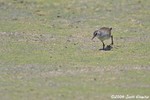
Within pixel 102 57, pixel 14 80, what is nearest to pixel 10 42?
pixel 102 57

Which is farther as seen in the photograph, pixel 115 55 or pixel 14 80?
pixel 115 55

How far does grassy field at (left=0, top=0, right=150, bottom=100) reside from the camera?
56.1 ft

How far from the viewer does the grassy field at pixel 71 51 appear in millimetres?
17109

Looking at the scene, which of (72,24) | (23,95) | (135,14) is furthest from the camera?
(135,14)

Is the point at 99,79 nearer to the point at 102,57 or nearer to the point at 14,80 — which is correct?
the point at 14,80

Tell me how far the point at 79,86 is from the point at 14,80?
70.7 inches

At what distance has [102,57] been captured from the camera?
71.5 ft

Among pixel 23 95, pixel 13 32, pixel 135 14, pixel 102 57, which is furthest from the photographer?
pixel 135 14

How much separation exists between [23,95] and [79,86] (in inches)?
63.4

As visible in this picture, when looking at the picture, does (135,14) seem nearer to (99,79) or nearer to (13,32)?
(13,32)

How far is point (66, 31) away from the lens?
27203 mm

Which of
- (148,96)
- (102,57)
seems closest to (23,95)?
(148,96)

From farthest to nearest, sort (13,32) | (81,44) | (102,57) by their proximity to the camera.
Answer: (13,32) → (81,44) → (102,57)

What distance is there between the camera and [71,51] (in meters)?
23.0
